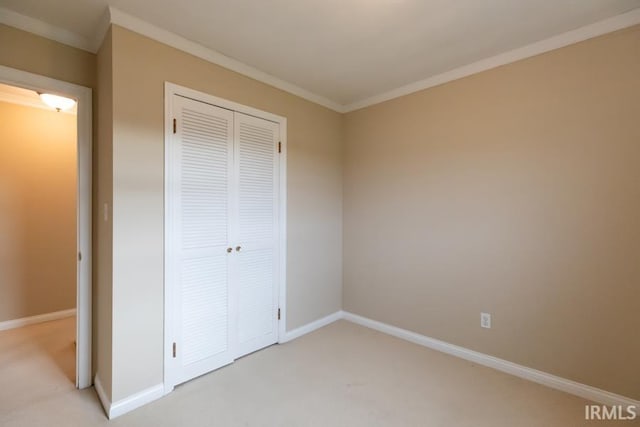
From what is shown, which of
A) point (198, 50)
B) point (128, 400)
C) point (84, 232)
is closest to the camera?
point (128, 400)

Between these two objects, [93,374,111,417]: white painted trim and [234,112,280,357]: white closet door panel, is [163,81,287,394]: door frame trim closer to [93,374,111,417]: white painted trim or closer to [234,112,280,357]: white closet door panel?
[234,112,280,357]: white closet door panel

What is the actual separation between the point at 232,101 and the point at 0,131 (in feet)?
8.92

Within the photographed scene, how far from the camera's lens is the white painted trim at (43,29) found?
1.77m

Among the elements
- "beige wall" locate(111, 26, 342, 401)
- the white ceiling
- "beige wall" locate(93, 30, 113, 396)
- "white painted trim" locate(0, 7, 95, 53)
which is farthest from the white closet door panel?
"white painted trim" locate(0, 7, 95, 53)

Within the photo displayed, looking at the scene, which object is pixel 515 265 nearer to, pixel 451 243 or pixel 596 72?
pixel 451 243

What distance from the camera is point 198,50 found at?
85.0 inches

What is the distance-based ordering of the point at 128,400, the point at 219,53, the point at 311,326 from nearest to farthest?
the point at 128,400 < the point at 219,53 < the point at 311,326

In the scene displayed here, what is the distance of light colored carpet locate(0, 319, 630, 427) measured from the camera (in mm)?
1764

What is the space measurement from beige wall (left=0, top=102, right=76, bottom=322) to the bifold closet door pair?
2.39 metres

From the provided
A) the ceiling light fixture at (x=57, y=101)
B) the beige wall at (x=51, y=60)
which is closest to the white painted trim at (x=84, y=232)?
the beige wall at (x=51, y=60)

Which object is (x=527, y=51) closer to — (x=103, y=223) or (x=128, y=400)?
(x=103, y=223)

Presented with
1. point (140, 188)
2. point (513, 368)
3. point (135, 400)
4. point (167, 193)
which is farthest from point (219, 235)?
point (513, 368)

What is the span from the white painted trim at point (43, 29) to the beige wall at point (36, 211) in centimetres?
192

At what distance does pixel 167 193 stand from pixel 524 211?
2640 millimetres
